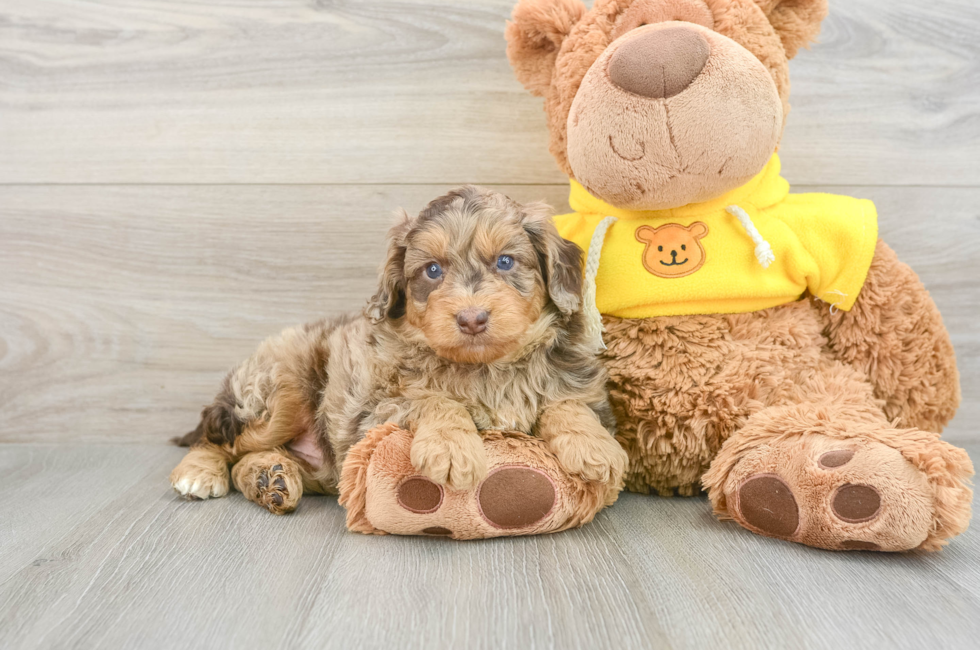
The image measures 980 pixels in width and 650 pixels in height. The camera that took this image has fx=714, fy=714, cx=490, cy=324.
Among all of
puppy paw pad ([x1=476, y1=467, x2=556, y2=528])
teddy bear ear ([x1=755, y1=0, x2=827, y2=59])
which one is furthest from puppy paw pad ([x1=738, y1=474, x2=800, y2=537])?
teddy bear ear ([x1=755, y1=0, x2=827, y2=59])

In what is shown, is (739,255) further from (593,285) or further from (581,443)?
(581,443)

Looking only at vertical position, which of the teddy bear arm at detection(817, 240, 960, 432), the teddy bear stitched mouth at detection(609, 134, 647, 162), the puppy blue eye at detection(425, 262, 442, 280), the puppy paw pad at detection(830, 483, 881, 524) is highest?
the teddy bear stitched mouth at detection(609, 134, 647, 162)

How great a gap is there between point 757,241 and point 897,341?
0.53 meters

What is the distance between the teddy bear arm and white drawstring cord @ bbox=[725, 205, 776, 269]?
0.32m

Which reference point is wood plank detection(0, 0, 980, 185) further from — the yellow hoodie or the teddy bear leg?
the teddy bear leg

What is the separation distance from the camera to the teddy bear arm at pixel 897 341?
78.3 inches

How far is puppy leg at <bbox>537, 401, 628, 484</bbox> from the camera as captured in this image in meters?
1.67

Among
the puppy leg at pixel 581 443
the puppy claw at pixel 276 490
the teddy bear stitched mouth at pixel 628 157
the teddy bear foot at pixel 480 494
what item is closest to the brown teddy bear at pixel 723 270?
the teddy bear stitched mouth at pixel 628 157

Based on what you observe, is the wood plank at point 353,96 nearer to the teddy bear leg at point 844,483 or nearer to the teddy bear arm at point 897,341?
the teddy bear arm at point 897,341

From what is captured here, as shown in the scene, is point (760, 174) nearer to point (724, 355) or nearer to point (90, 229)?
point (724, 355)

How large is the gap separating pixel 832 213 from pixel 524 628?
4.42ft

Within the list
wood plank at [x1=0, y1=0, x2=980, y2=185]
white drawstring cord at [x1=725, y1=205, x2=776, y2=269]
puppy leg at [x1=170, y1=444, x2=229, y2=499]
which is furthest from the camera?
wood plank at [x1=0, y1=0, x2=980, y2=185]

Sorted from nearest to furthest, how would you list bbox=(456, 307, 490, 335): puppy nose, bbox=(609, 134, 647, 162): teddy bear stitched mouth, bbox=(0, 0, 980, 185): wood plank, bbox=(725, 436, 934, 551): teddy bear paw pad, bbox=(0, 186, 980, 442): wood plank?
1. bbox=(725, 436, 934, 551): teddy bear paw pad
2. bbox=(456, 307, 490, 335): puppy nose
3. bbox=(609, 134, 647, 162): teddy bear stitched mouth
4. bbox=(0, 0, 980, 185): wood plank
5. bbox=(0, 186, 980, 442): wood plank

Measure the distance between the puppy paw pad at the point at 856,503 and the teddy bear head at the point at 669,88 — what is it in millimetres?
795
